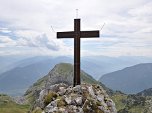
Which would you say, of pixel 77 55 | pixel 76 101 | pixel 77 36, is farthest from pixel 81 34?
pixel 76 101

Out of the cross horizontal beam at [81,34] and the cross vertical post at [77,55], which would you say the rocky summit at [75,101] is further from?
the cross horizontal beam at [81,34]

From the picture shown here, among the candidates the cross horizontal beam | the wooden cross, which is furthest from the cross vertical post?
the cross horizontal beam

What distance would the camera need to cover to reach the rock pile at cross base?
100 feet

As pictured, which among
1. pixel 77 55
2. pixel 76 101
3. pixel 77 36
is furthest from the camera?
pixel 77 55

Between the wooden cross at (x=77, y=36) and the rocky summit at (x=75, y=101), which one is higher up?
the wooden cross at (x=77, y=36)

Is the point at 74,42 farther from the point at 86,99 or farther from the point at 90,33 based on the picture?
the point at 86,99

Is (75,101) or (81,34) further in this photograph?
(81,34)

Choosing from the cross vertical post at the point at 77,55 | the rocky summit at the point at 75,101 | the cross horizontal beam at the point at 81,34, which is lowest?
the rocky summit at the point at 75,101

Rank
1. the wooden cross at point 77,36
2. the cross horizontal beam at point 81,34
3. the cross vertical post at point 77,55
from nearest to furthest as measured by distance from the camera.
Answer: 1. the cross horizontal beam at point 81,34
2. the wooden cross at point 77,36
3. the cross vertical post at point 77,55

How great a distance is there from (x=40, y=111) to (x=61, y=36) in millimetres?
10314

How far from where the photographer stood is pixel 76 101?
3145 cm

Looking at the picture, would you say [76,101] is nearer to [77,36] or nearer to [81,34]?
[77,36]

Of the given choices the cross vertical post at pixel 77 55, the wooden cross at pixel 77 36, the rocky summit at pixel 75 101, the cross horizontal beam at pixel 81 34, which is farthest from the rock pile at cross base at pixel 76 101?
the cross horizontal beam at pixel 81 34

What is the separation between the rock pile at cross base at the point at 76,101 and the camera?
30625mm
